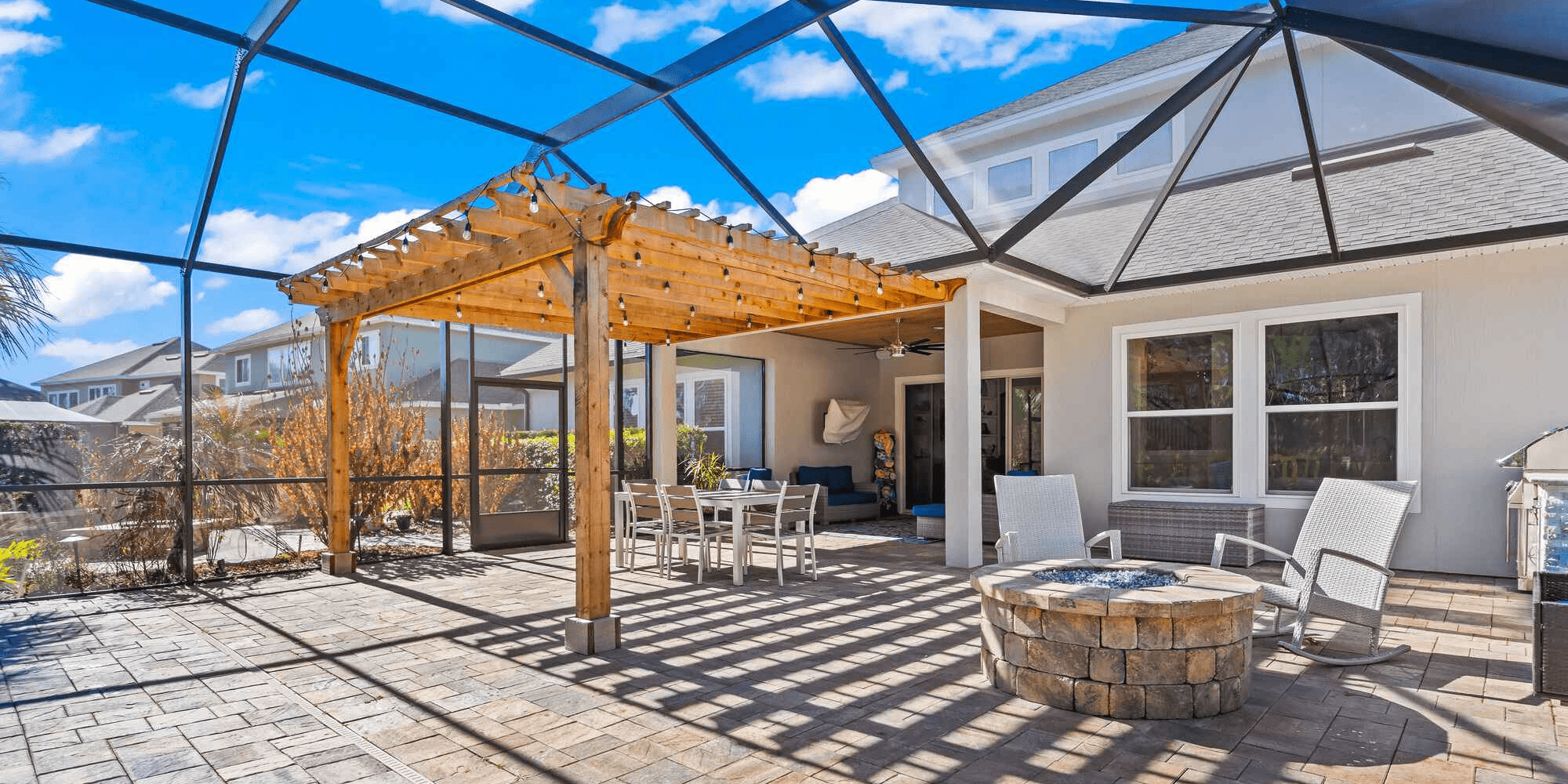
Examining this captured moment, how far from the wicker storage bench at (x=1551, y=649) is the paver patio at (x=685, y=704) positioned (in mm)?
142

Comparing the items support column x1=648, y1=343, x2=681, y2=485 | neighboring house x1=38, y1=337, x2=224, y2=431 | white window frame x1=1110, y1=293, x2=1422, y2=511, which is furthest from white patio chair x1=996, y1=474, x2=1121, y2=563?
neighboring house x1=38, y1=337, x2=224, y2=431

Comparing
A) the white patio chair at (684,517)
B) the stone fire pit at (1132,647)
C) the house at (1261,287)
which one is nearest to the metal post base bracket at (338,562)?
the white patio chair at (684,517)

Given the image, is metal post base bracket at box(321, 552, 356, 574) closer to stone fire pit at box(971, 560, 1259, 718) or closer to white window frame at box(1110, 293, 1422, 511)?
stone fire pit at box(971, 560, 1259, 718)

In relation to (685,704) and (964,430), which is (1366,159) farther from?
(685,704)

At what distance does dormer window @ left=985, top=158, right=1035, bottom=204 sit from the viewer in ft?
21.0

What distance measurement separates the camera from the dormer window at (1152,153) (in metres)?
6.04

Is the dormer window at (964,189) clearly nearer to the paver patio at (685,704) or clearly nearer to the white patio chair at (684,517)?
the paver patio at (685,704)

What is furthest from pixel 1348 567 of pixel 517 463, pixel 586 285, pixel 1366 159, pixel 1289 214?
pixel 517 463

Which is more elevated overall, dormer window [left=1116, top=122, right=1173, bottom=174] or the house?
dormer window [left=1116, top=122, right=1173, bottom=174]

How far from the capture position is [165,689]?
4070 millimetres

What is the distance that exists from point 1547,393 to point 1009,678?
561cm

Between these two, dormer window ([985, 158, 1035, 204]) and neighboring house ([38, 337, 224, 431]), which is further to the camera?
neighboring house ([38, 337, 224, 431])

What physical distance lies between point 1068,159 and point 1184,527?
356 centimetres

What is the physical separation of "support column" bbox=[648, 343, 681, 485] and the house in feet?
9.93
